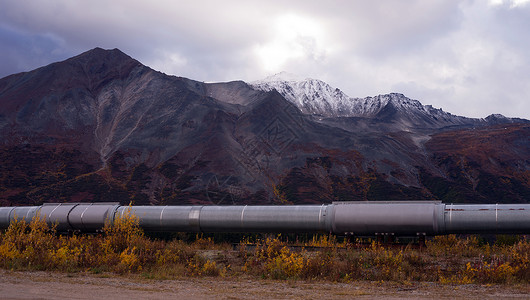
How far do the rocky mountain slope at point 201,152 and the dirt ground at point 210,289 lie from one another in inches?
1826

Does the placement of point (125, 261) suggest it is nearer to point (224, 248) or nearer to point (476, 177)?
point (224, 248)

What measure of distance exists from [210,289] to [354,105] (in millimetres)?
147148

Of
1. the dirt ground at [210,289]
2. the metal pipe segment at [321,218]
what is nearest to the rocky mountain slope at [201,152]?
the metal pipe segment at [321,218]

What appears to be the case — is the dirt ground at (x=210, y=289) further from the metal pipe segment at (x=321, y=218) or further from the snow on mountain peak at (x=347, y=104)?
the snow on mountain peak at (x=347, y=104)

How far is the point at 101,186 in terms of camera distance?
6306 centimetres

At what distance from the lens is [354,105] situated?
153625mm

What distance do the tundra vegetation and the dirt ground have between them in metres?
0.85

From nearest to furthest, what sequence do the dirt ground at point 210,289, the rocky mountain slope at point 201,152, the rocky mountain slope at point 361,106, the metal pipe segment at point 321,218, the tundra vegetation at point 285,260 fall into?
1. the dirt ground at point 210,289
2. the tundra vegetation at point 285,260
3. the metal pipe segment at point 321,218
4. the rocky mountain slope at point 201,152
5. the rocky mountain slope at point 361,106

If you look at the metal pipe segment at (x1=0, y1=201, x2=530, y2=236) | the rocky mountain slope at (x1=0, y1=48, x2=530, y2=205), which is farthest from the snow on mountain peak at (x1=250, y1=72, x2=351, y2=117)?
the metal pipe segment at (x1=0, y1=201, x2=530, y2=236)

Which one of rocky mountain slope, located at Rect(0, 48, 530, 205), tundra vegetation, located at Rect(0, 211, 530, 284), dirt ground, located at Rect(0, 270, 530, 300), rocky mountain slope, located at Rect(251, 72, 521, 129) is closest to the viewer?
dirt ground, located at Rect(0, 270, 530, 300)

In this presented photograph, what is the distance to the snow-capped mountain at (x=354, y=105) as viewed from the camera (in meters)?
134

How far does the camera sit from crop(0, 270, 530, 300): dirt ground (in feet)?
34.1

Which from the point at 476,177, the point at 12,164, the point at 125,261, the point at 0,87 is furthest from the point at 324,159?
the point at 0,87

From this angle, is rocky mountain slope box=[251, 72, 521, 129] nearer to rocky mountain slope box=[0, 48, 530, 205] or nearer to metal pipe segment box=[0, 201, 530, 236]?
rocky mountain slope box=[0, 48, 530, 205]
